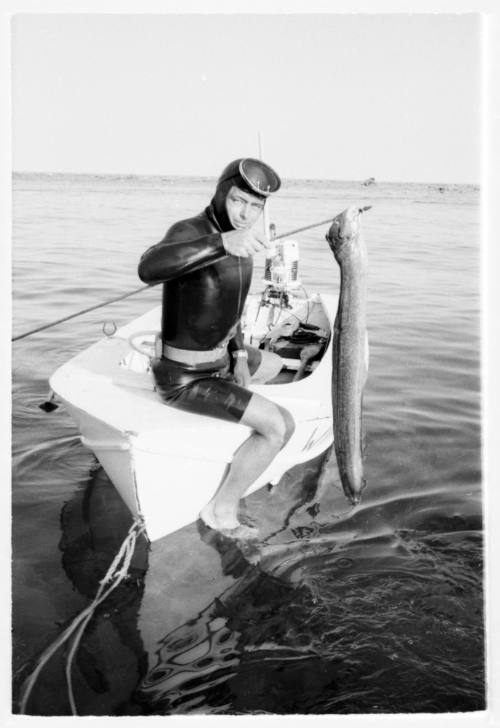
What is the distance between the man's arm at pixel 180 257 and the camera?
340cm

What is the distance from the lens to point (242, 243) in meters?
3.31

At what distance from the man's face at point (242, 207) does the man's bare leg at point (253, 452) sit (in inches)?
43.3

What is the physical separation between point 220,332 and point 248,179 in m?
1.02

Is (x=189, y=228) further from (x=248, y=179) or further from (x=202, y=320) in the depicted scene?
(x=202, y=320)

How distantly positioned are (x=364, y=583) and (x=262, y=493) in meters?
1.41

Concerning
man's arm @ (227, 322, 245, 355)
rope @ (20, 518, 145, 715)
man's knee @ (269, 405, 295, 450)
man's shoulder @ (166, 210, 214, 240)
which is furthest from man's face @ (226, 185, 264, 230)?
rope @ (20, 518, 145, 715)

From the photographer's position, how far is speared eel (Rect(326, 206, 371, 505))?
2.84 m

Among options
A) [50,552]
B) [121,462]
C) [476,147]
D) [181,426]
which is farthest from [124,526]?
[476,147]

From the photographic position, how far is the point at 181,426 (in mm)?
3846

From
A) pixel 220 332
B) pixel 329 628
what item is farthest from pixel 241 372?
pixel 329 628

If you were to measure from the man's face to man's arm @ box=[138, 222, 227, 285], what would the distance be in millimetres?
434

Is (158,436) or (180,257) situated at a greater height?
(180,257)

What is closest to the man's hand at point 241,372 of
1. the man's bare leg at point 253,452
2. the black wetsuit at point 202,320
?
the black wetsuit at point 202,320

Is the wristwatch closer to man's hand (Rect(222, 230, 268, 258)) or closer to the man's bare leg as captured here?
the man's bare leg
